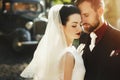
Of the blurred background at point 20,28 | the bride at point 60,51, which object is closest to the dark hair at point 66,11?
the bride at point 60,51

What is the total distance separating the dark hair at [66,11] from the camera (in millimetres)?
2695

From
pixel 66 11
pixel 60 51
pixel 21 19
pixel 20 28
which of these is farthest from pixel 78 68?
pixel 21 19

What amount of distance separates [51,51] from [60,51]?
0.08 metres

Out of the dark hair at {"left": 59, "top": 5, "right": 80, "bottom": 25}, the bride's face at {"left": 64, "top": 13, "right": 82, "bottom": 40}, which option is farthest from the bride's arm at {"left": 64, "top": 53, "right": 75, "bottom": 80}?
the dark hair at {"left": 59, "top": 5, "right": 80, "bottom": 25}

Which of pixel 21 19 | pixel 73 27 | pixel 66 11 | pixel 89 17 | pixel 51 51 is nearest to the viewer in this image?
pixel 89 17

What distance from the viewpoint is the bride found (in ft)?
8.53

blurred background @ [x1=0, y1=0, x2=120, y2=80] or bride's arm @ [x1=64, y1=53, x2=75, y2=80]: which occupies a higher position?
bride's arm @ [x1=64, y1=53, x2=75, y2=80]

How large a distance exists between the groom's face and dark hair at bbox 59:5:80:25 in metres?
0.10

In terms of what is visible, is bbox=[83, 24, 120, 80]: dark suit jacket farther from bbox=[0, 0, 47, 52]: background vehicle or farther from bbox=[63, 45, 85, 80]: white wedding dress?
bbox=[0, 0, 47, 52]: background vehicle

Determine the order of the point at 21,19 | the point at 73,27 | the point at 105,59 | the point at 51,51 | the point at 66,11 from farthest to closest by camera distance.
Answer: the point at 21,19 → the point at 51,51 → the point at 66,11 → the point at 73,27 → the point at 105,59

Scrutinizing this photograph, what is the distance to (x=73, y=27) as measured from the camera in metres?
2.66

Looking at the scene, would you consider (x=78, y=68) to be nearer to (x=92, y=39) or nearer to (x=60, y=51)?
(x=92, y=39)

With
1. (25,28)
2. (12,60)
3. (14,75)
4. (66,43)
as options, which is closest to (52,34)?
(66,43)

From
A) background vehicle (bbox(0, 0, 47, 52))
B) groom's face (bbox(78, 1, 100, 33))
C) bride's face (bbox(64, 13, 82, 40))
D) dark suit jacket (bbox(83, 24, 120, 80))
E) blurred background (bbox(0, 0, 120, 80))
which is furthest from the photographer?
background vehicle (bbox(0, 0, 47, 52))
